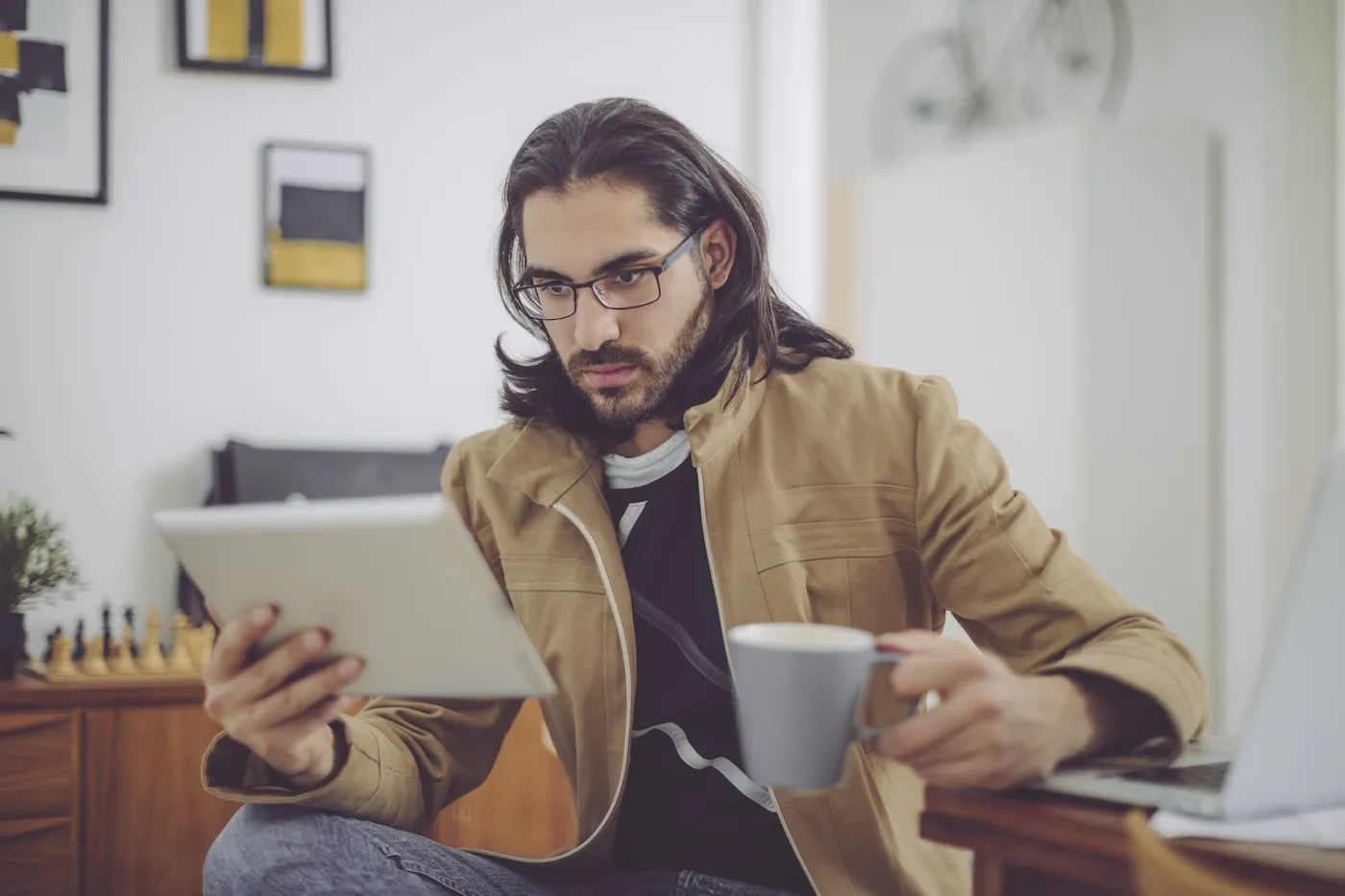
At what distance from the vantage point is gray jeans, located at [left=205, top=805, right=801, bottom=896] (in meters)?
0.90

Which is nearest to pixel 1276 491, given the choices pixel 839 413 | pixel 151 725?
pixel 839 413

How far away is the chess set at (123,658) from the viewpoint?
1.89 meters

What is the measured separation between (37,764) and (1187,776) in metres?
1.75

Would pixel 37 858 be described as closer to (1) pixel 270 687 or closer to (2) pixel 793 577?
(1) pixel 270 687

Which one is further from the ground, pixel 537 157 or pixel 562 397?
pixel 537 157

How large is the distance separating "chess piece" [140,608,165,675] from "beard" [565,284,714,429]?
3.63 ft

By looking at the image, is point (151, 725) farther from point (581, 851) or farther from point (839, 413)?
point (839, 413)

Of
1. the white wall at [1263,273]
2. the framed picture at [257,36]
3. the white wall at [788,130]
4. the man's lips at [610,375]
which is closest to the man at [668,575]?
the man's lips at [610,375]

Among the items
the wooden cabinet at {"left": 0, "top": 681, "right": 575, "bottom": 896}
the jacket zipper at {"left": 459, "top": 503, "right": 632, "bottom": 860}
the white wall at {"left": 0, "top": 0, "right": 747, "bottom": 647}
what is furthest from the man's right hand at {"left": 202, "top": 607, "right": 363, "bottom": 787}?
the white wall at {"left": 0, "top": 0, "right": 747, "bottom": 647}

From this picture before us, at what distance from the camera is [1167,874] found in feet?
1.65

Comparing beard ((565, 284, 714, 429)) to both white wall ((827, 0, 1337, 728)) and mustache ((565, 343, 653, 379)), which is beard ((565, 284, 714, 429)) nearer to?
mustache ((565, 343, 653, 379))

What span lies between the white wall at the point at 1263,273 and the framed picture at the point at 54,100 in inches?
103

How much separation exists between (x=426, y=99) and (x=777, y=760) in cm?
212

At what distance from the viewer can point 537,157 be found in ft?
4.32
